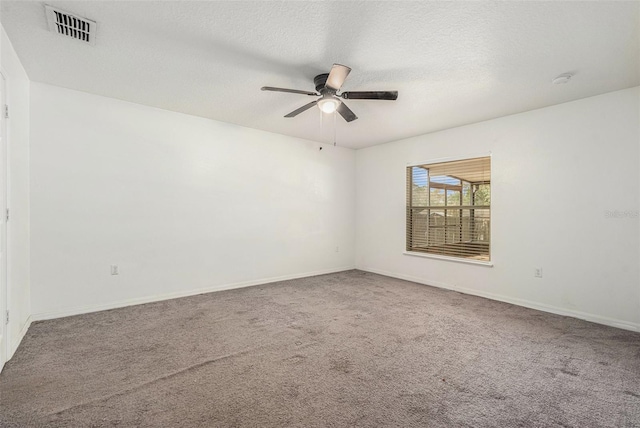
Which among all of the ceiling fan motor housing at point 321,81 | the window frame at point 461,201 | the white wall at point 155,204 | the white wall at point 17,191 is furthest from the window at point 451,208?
the white wall at point 17,191

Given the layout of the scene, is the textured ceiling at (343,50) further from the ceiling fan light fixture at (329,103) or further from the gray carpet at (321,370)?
the gray carpet at (321,370)

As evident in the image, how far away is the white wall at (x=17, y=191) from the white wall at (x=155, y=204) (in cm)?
A: 22

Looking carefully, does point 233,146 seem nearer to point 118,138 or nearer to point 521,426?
point 118,138

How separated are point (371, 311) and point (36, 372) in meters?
3.06

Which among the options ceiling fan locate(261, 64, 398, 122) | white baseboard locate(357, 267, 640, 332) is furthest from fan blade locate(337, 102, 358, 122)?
white baseboard locate(357, 267, 640, 332)

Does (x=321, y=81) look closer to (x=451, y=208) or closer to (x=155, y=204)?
(x=155, y=204)

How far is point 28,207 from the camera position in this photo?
317cm

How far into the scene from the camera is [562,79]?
2.96 meters

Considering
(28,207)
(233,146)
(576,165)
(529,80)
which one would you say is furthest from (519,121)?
(28,207)

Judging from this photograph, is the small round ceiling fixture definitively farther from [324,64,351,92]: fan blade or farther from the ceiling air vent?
the ceiling air vent

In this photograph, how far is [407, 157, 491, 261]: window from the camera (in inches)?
177

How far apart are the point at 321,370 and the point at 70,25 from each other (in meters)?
3.14

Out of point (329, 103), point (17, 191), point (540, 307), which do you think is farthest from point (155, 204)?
point (540, 307)

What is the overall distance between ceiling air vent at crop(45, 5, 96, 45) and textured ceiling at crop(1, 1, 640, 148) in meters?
0.06
